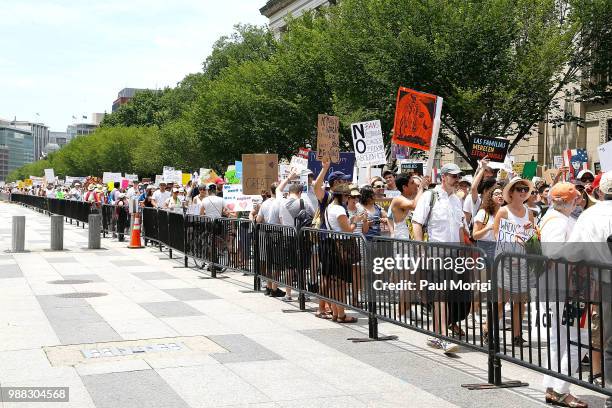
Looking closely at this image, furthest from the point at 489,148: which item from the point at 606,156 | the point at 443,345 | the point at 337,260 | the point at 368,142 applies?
the point at 443,345

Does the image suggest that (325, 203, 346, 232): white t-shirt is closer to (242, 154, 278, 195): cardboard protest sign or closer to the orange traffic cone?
(242, 154, 278, 195): cardboard protest sign

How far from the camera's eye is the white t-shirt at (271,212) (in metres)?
12.2

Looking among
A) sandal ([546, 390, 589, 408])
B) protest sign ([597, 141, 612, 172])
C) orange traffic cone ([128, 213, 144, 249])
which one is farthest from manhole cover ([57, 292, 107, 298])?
orange traffic cone ([128, 213, 144, 249])

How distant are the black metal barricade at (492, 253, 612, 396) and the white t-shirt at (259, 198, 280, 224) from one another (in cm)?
604

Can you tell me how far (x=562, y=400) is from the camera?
234 inches

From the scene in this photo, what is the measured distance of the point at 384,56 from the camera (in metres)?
27.6

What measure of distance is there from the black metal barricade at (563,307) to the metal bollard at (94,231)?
1603 centimetres

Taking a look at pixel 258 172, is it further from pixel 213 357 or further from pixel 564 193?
pixel 564 193

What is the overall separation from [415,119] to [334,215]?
3.85 meters

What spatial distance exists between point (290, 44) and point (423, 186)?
1289 inches

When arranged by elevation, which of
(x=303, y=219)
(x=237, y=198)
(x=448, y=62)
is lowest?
(x=303, y=219)

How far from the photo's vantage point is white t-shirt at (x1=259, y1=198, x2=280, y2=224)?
40.2 ft

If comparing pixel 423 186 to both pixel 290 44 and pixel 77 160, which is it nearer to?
pixel 290 44

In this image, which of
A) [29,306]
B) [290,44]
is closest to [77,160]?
[290,44]
